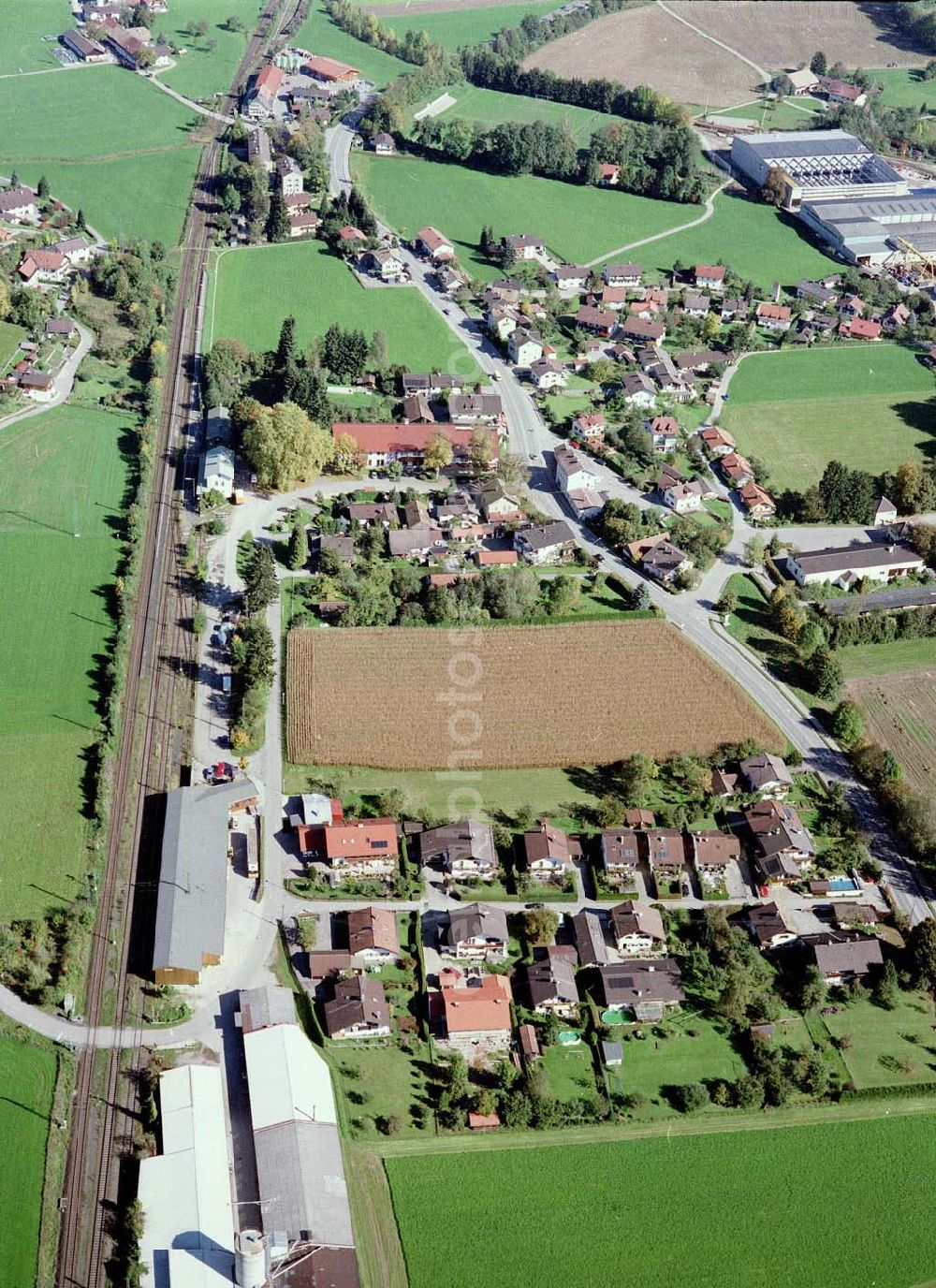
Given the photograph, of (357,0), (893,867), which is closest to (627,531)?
(893,867)

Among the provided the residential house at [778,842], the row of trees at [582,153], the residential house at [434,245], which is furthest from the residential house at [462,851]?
the row of trees at [582,153]

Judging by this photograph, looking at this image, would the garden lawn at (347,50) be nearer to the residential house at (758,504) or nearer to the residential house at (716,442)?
the residential house at (716,442)

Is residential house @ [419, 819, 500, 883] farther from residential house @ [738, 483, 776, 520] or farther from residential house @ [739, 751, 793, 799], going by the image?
residential house @ [738, 483, 776, 520]

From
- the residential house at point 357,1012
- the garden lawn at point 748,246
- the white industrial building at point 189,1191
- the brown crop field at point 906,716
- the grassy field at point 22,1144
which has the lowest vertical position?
the grassy field at point 22,1144

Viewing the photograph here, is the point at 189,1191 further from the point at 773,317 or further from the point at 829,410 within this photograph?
the point at 773,317

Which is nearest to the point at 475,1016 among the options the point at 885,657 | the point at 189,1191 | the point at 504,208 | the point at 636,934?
the point at 636,934

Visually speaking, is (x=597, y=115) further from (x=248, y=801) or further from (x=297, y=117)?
(x=248, y=801)
